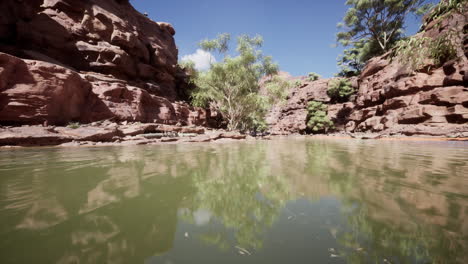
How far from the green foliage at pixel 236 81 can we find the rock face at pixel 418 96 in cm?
1047

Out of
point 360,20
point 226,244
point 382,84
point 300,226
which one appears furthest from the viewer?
point 360,20

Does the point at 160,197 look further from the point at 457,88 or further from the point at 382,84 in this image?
the point at 382,84

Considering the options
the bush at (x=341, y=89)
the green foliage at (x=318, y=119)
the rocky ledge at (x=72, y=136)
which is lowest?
the rocky ledge at (x=72, y=136)

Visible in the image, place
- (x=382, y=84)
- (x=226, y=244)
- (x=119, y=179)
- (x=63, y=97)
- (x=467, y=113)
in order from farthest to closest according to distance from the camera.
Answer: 1. (x=382, y=84)
2. (x=467, y=113)
3. (x=63, y=97)
4. (x=119, y=179)
5. (x=226, y=244)

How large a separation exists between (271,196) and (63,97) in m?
12.7

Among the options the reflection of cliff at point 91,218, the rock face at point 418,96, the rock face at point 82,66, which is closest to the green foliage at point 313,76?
the rock face at point 418,96

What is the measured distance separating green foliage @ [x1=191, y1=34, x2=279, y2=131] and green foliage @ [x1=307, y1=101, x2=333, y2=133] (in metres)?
8.46

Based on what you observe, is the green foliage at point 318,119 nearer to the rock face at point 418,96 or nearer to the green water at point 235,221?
the rock face at point 418,96

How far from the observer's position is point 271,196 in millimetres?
1861

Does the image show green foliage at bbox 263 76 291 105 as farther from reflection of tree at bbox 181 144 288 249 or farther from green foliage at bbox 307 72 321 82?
green foliage at bbox 307 72 321 82

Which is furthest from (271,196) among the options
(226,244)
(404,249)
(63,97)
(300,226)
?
(63,97)

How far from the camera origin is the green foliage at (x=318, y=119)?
24.7m

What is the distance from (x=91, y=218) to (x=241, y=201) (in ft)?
3.91

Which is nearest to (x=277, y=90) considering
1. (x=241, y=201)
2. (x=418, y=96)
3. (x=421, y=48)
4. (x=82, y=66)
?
(x=418, y=96)
